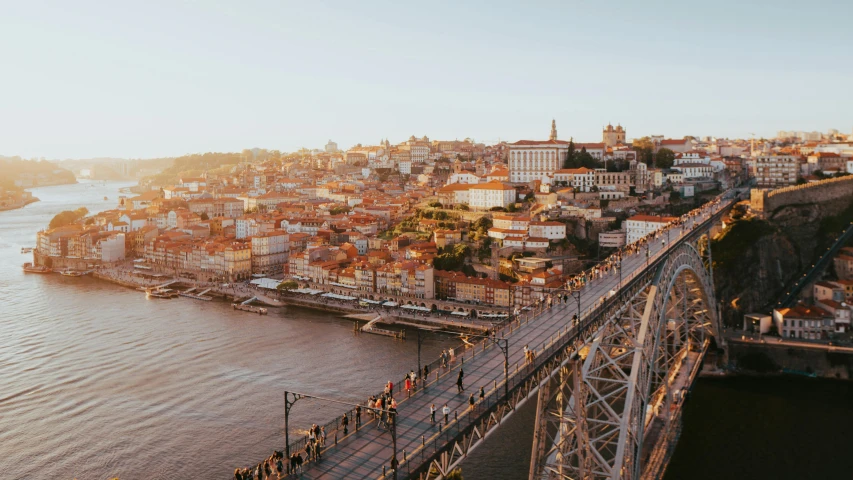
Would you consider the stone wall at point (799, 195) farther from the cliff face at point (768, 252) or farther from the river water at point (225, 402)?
the river water at point (225, 402)

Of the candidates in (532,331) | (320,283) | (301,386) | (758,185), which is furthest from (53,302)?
(758,185)

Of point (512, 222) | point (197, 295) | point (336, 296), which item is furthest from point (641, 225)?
point (197, 295)

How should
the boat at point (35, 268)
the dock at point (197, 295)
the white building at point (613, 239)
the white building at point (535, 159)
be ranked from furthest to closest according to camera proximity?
the white building at point (535, 159), the boat at point (35, 268), the white building at point (613, 239), the dock at point (197, 295)

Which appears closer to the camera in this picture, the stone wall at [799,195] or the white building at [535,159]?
the stone wall at [799,195]

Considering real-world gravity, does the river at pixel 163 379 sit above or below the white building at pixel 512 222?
below

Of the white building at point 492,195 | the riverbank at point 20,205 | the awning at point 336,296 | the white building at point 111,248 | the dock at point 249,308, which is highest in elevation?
the white building at point 492,195

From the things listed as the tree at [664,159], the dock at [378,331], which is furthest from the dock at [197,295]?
the tree at [664,159]

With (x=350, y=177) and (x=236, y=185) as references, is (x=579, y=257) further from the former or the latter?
(x=236, y=185)

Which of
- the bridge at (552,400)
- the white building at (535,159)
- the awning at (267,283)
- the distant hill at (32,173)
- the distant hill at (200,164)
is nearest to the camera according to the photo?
the bridge at (552,400)
